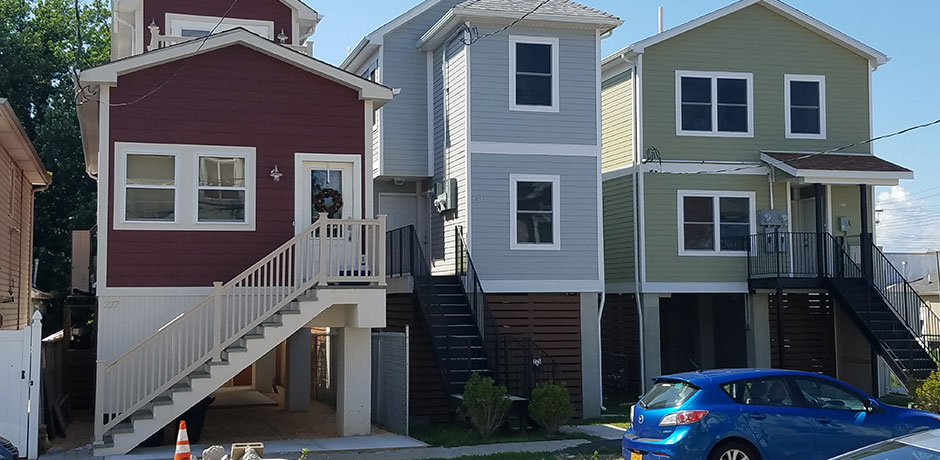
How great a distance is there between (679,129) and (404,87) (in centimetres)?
634

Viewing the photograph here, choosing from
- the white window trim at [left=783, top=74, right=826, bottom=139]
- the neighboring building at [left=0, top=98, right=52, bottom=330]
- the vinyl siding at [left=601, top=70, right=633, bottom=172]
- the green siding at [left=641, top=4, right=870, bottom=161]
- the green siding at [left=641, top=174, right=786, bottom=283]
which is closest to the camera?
the neighboring building at [left=0, top=98, right=52, bottom=330]

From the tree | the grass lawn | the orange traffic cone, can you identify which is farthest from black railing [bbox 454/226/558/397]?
the tree

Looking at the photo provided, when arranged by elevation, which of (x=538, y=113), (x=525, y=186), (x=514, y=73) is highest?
(x=514, y=73)

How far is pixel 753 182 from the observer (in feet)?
73.7

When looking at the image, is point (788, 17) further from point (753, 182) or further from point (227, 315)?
point (227, 315)

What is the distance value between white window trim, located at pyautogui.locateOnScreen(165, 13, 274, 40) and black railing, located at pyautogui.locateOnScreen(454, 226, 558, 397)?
5941mm

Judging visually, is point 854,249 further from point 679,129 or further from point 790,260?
point 679,129

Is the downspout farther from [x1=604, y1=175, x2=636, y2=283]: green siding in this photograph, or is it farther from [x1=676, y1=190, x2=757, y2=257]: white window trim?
[x1=676, y1=190, x2=757, y2=257]: white window trim

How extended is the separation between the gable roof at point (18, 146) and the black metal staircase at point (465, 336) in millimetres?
7806

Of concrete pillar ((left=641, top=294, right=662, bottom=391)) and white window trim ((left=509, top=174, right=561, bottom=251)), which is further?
concrete pillar ((left=641, top=294, right=662, bottom=391))

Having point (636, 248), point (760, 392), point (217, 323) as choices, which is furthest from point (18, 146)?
point (760, 392)

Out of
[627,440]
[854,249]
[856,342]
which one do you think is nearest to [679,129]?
[854,249]

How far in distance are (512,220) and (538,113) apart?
2.32 metres

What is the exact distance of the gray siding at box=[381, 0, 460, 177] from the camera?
872 inches
